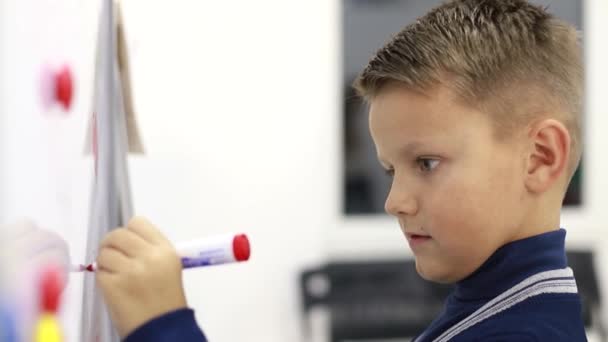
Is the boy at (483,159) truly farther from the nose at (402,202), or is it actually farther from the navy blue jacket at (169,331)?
the navy blue jacket at (169,331)

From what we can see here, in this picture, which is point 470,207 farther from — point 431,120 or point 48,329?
point 48,329

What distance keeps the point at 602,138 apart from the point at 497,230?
94.5 inches

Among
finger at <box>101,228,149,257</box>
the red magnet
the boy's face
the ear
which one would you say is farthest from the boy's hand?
the ear

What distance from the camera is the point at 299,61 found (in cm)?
242

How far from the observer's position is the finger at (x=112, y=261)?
1.84 feet

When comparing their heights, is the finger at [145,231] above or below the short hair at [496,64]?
below

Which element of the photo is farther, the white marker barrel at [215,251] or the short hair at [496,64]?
the short hair at [496,64]

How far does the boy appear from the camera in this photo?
69 centimetres

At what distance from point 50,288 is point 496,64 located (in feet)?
1.33

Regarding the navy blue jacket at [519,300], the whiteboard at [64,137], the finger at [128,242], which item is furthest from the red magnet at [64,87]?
the navy blue jacket at [519,300]

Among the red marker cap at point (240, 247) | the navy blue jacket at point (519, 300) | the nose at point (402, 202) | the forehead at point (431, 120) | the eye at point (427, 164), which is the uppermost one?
the forehead at point (431, 120)

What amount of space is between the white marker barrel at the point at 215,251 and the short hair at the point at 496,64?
0.22m

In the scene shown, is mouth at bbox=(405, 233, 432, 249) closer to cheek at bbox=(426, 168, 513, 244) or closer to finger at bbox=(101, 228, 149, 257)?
cheek at bbox=(426, 168, 513, 244)

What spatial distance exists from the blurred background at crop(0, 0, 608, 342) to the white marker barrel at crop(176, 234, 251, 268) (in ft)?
0.30
